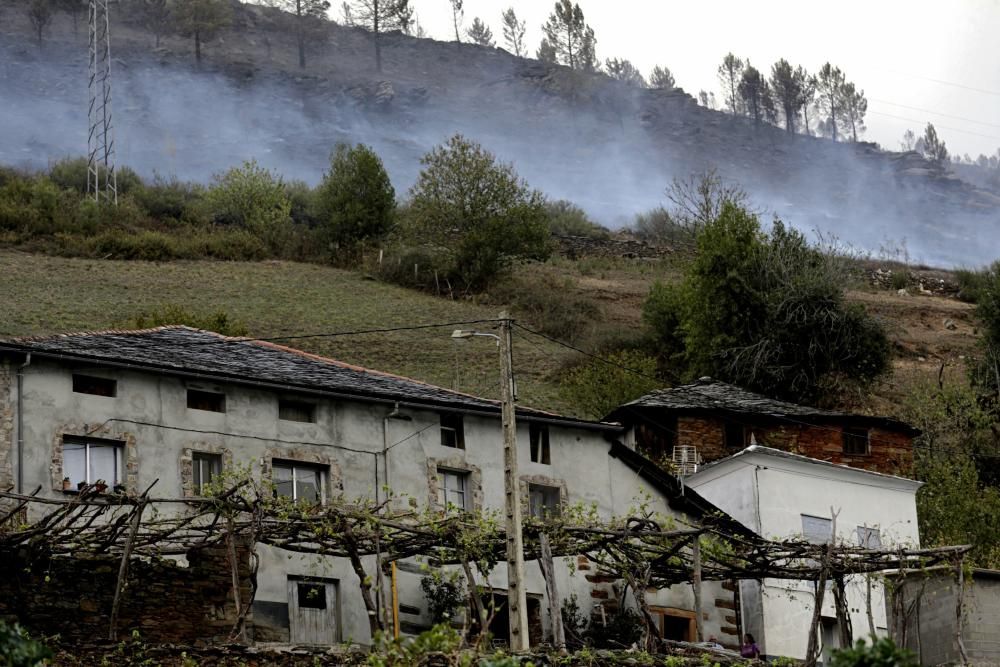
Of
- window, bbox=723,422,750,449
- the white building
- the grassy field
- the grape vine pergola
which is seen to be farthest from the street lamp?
the grassy field

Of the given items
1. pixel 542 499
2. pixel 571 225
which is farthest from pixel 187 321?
pixel 571 225

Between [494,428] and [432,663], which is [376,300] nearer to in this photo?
[494,428]

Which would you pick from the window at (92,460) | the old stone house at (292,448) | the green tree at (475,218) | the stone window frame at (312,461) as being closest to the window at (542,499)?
the old stone house at (292,448)

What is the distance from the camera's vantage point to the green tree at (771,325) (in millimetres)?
59062

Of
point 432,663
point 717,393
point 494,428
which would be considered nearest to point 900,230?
point 717,393

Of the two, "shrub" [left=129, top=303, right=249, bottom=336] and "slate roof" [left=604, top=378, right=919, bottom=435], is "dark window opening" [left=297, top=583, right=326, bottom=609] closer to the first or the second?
"slate roof" [left=604, top=378, right=919, bottom=435]

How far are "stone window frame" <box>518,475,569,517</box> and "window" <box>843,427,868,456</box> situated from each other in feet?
44.8

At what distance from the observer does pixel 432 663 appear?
22875mm

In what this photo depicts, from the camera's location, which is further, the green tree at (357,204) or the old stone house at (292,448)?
the green tree at (357,204)

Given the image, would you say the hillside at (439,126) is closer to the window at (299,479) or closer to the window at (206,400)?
the window at (206,400)

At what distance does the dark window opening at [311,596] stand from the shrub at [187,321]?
2278 centimetres

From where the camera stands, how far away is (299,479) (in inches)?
1308

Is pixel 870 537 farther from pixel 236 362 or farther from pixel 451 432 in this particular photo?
pixel 236 362

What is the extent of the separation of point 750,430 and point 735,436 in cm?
58
